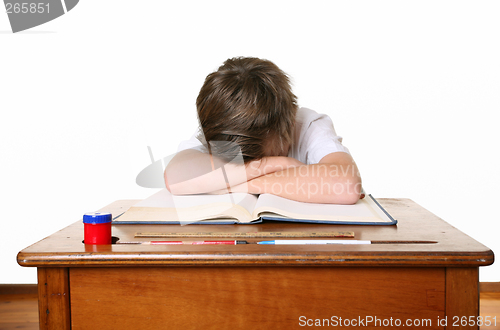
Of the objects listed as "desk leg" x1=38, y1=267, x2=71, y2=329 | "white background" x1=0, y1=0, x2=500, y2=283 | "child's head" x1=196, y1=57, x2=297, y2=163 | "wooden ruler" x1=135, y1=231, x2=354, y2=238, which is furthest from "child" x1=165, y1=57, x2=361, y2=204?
"white background" x1=0, y1=0, x2=500, y2=283

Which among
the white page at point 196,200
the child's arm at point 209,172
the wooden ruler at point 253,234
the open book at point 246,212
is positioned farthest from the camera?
the child's arm at point 209,172

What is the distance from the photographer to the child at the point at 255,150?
985 mm

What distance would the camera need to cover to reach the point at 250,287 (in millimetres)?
640

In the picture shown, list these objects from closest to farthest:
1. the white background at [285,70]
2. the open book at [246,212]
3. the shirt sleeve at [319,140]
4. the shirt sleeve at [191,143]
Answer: the open book at [246,212] < the shirt sleeve at [319,140] < the shirt sleeve at [191,143] < the white background at [285,70]

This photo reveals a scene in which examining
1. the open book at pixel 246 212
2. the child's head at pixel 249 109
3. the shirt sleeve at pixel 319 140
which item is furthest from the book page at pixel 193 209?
the shirt sleeve at pixel 319 140

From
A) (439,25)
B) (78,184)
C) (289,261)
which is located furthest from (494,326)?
(78,184)

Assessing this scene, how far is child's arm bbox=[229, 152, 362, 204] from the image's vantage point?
3.19 ft

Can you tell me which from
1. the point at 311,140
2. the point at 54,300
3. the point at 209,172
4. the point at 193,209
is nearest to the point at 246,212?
the point at 193,209

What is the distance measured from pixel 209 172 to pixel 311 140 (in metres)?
0.36

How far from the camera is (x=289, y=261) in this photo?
0.62 metres

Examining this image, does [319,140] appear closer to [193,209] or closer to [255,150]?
[255,150]

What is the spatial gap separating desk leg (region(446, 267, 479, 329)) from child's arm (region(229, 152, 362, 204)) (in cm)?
36

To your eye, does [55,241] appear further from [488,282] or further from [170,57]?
[488,282]

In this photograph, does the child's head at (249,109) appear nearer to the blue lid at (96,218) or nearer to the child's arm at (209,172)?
the child's arm at (209,172)
